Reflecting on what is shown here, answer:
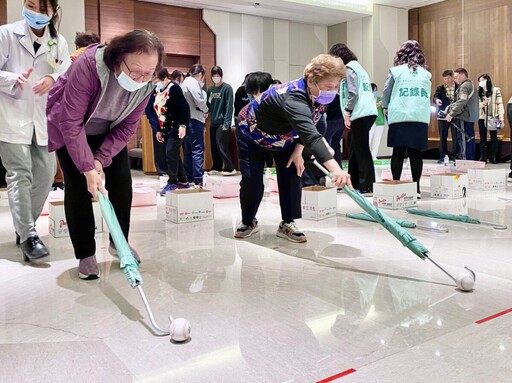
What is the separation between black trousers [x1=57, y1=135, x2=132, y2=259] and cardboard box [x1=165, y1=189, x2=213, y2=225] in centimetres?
119

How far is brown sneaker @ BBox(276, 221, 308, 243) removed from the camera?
3.02 m

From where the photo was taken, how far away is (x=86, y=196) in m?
2.31

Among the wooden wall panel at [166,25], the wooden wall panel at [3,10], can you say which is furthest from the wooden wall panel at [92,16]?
the wooden wall panel at [3,10]

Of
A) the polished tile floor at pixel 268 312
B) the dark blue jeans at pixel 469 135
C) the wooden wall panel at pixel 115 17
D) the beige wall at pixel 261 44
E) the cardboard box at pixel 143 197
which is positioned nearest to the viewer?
the polished tile floor at pixel 268 312

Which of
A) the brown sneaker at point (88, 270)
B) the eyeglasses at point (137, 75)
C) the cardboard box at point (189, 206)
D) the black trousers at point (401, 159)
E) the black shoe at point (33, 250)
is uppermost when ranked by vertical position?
the eyeglasses at point (137, 75)

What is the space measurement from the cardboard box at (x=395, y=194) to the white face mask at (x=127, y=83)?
2548 millimetres

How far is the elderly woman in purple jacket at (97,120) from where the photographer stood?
202 cm

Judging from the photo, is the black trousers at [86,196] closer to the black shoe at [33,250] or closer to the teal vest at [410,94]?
the black shoe at [33,250]

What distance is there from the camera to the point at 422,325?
1.73m

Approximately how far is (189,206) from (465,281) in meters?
2.07

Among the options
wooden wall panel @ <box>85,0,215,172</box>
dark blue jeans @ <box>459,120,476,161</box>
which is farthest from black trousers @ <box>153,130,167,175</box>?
dark blue jeans @ <box>459,120,476,161</box>

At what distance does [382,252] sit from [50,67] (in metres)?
1.87

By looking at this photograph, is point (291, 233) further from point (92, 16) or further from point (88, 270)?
point (92, 16)

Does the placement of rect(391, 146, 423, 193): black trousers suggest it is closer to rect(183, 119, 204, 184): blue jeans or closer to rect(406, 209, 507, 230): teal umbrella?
rect(406, 209, 507, 230): teal umbrella
